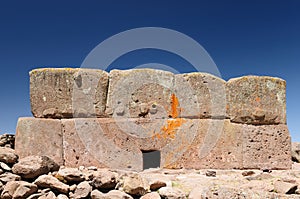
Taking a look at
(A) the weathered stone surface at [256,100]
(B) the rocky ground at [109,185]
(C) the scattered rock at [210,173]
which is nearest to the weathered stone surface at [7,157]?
(B) the rocky ground at [109,185]

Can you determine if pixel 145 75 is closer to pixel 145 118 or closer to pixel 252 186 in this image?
pixel 145 118

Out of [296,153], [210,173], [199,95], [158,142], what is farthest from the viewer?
[296,153]

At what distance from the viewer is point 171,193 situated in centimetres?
334

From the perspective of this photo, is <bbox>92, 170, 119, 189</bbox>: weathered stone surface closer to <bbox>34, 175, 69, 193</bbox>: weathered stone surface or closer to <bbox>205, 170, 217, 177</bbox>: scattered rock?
<bbox>34, 175, 69, 193</bbox>: weathered stone surface

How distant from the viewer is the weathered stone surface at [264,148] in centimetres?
452

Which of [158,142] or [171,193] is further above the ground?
[158,142]

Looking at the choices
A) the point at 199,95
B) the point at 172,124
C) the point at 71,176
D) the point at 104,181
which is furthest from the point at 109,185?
the point at 199,95

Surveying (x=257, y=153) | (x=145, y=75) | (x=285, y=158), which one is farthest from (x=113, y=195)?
(x=285, y=158)

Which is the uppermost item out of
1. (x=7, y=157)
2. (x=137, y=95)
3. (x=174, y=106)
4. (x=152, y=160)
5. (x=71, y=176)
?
(x=137, y=95)

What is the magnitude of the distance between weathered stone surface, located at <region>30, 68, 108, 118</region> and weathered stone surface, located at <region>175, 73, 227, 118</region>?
4.01 ft

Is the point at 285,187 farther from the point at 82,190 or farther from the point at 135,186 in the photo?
the point at 82,190

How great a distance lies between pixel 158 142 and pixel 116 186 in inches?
46.3

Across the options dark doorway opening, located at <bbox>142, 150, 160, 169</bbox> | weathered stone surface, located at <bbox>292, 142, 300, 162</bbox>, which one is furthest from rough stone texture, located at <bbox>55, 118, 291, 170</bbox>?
weathered stone surface, located at <bbox>292, 142, 300, 162</bbox>

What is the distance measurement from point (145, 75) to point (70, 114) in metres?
1.16
